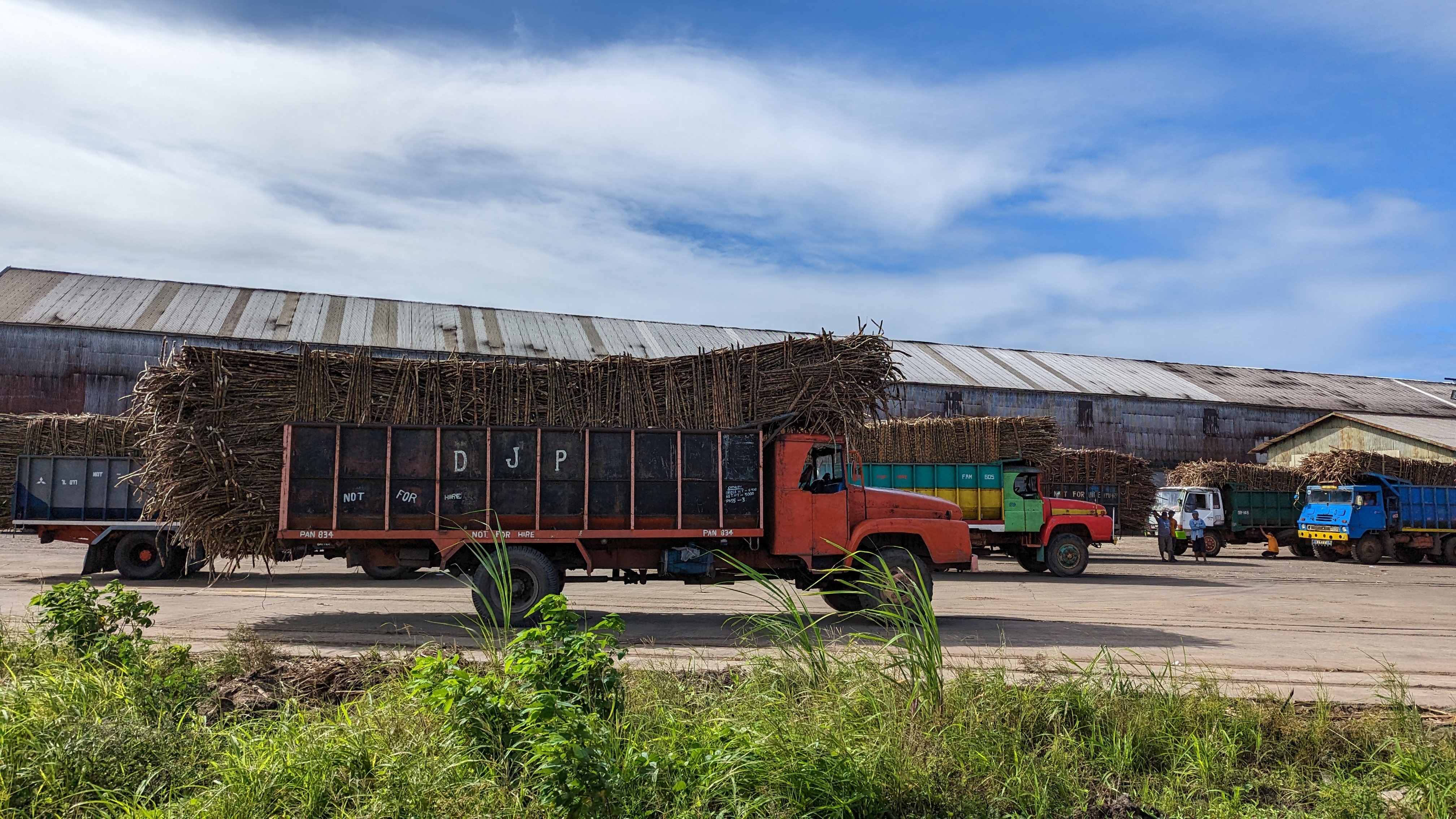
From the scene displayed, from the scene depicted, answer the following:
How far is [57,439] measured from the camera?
18391mm

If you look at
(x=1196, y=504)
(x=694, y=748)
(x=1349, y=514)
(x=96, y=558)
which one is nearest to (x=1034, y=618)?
(x=694, y=748)

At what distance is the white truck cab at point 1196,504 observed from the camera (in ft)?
95.3

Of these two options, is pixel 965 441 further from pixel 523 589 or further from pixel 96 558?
pixel 96 558

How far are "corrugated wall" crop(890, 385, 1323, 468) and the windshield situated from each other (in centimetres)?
1492

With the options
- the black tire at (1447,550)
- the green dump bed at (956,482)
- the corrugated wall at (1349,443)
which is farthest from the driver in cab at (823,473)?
the corrugated wall at (1349,443)

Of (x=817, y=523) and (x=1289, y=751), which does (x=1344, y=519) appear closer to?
(x=817, y=523)

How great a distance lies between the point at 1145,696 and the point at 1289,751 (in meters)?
0.79

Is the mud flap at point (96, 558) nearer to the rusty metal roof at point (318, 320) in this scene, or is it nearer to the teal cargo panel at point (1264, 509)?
the rusty metal roof at point (318, 320)

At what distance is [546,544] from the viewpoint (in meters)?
10.6

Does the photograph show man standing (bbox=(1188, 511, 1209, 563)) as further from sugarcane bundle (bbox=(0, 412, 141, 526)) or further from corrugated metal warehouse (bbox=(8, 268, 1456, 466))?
sugarcane bundle (bbox=(0, 412, 141, 526))

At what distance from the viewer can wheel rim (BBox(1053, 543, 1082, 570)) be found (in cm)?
2038

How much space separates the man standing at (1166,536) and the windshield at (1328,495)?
204 inches

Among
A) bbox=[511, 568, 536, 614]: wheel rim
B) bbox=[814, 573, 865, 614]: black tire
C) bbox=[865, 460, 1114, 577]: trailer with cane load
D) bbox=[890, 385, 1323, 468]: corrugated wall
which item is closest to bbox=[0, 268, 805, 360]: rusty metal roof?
bbox=[890, 385, 1323, 468]: corrugated wall

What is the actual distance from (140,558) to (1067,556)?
19436 millimetres
